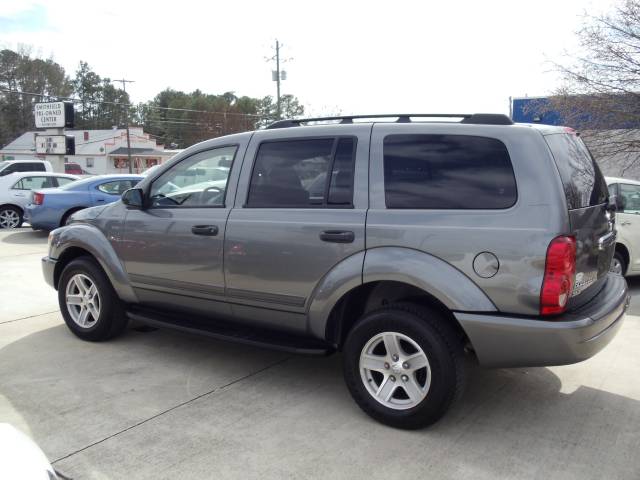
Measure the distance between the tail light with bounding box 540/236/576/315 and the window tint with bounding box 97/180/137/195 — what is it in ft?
34.3

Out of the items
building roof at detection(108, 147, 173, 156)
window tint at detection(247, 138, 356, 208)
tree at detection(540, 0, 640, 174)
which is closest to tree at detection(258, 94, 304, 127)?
building roof at detection(108, 147, 173, 156)

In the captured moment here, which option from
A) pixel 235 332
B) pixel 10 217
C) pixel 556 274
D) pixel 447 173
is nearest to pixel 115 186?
pixel 10 217

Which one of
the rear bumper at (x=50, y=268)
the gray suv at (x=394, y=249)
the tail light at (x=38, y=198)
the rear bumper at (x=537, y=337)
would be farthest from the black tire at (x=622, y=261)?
the tail light at (x=38, y=198)

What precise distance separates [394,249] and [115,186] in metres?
10.2

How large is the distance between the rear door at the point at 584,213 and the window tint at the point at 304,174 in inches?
49.7

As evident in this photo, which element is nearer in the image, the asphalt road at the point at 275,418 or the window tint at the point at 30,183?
the asphalt road at the point at 275,418

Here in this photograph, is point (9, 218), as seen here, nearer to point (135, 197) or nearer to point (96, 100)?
point (135, 197)

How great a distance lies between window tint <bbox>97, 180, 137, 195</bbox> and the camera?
39.3 feet

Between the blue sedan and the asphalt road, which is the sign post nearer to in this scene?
the blue sedan

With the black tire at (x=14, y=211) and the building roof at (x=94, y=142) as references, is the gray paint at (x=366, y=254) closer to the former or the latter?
the black tire at (x=14, y=211)

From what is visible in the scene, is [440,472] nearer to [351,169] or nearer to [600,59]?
[351,169]

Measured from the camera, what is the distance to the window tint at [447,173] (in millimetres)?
3176

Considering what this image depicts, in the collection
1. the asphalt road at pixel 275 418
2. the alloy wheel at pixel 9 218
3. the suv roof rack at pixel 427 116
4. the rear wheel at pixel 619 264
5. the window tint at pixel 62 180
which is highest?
the suv roof rack at pixel 427 116

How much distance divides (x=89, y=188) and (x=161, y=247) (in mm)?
8382
